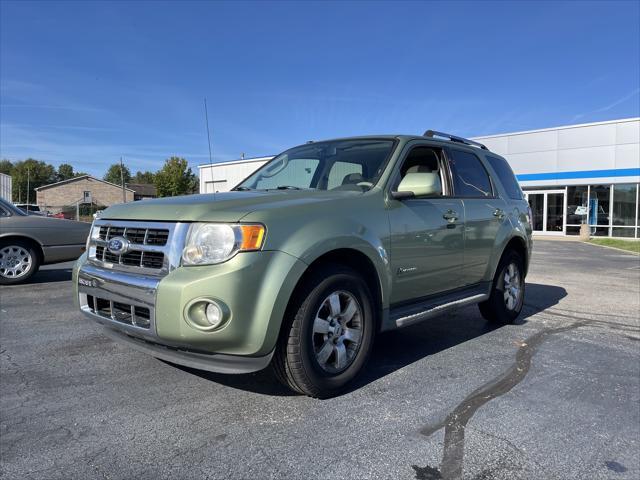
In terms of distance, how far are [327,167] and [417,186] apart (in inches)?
37.8

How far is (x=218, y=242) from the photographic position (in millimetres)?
2910

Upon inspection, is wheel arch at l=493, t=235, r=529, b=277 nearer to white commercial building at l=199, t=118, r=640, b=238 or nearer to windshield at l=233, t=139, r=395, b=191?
windshield at l=233, t=139, r=395, b=191

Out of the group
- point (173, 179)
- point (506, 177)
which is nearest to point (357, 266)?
point (506, 177)

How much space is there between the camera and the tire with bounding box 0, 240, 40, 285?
7.84 meters

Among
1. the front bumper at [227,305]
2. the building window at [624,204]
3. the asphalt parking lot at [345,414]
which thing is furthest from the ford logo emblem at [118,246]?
the building window at [624,204]

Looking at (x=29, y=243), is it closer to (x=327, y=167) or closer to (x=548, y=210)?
(x=327, y=167)

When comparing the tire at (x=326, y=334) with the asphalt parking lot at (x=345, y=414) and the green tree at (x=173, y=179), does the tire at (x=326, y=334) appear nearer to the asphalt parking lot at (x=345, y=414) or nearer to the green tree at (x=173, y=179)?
the asphalt parking lot at (x=345, y=414)

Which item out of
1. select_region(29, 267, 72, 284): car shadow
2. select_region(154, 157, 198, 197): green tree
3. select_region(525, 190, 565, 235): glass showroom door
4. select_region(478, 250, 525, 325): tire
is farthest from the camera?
select_region(154, 157, 198, 197): green tree

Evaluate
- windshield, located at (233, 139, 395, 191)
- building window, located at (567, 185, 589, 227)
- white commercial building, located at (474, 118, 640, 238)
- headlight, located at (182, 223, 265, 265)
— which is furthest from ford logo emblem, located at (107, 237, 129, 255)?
building window, located at (567, 185, 589, 227)

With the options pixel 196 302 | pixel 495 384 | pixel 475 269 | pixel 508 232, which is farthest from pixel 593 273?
pixel 196 302

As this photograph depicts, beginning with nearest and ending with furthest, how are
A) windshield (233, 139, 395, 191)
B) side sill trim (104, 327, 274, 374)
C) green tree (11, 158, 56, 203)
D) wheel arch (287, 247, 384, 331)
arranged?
side sill trim (104, 327, 274, 374)
wheel arch (287, 247, 384, 331)
windshield (233, 139, 395, 191)
green tree (11, 158, 56, 203)

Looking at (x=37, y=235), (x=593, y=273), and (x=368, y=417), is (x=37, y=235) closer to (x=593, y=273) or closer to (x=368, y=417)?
(x=368, y=417)

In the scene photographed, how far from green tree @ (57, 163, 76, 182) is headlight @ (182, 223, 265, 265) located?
453ft

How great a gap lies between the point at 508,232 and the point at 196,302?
12.4 ft
